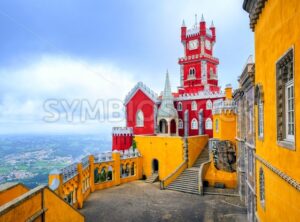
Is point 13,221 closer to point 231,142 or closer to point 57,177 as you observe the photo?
point 57,177

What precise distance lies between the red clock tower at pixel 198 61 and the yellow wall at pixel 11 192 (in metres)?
27.9

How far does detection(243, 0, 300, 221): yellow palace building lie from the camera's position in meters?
5.47

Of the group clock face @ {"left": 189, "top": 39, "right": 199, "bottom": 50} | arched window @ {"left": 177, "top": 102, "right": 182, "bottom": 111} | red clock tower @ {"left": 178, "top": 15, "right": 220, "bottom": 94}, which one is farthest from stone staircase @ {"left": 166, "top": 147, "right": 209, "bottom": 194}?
clock face @ {"left": 189, "top": 39, "right": 199, "bottom": 50}

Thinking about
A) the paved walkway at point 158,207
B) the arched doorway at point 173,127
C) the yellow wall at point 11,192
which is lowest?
the paved walkway at point 158,207

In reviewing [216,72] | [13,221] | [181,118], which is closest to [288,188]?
[13,221]

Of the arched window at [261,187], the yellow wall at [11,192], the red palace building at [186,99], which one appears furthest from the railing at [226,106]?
the yellow wall at [11,192]

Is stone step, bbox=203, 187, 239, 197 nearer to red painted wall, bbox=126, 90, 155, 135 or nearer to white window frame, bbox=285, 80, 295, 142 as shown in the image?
red painted wall, bbox=126, 90, 155, 135

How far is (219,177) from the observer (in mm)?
22469

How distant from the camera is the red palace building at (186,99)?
31078 mm

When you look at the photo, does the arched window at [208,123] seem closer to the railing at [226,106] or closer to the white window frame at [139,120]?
the railing at [226,106]

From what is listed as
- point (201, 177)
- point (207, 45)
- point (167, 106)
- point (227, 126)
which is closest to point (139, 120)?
point (167, 106)

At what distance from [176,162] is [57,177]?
1303 centimetres

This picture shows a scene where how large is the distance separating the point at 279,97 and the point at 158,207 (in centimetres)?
1350

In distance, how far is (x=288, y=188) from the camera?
19.9 ft
